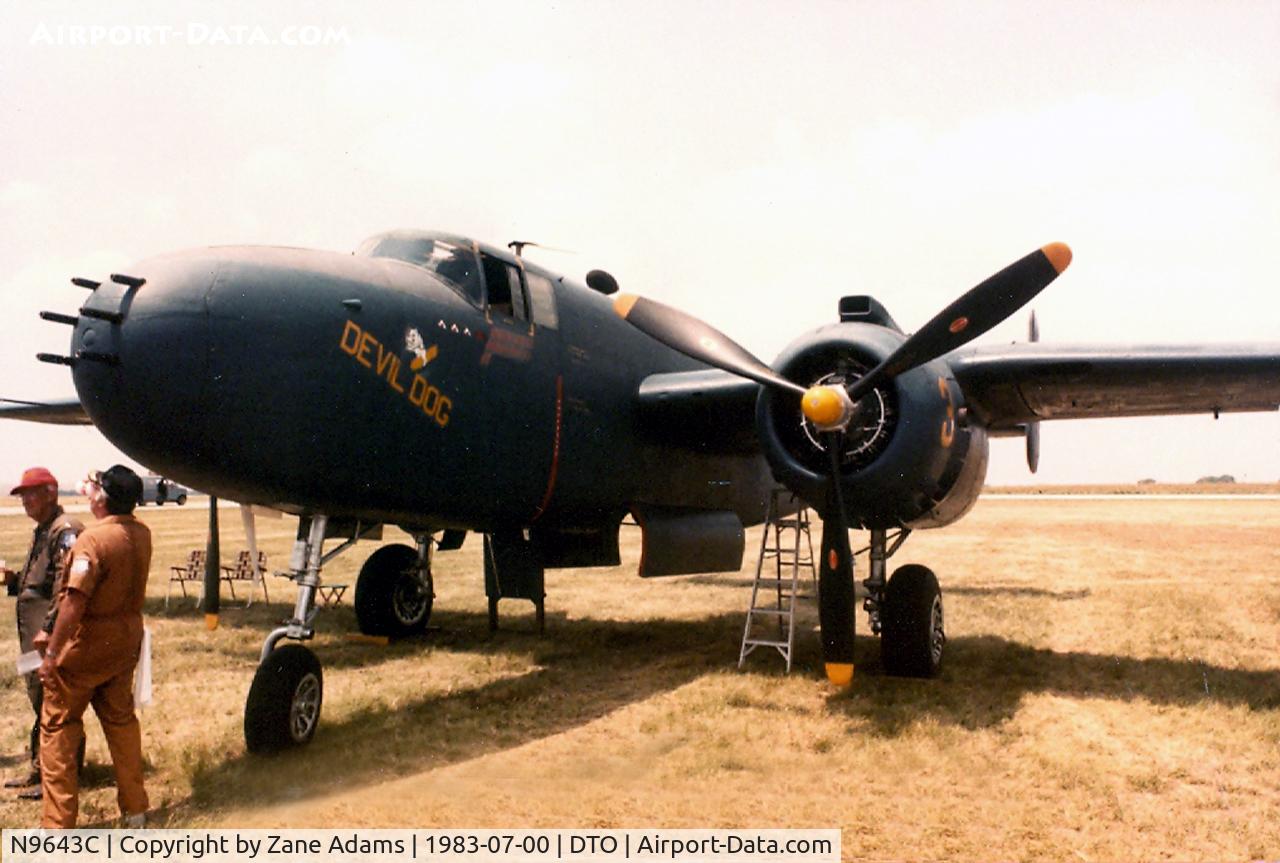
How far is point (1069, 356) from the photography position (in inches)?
331

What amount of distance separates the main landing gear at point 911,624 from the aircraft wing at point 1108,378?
1.77 meters

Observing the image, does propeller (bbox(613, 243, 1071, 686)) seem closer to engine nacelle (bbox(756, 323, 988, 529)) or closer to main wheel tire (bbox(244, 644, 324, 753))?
engine nacelle (bbox(756, 323, 988, 529))

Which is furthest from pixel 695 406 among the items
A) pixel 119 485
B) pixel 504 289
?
pixel 119 485

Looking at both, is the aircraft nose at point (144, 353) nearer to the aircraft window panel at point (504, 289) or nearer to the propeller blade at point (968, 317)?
the aircraft window panel at point (504, 289)

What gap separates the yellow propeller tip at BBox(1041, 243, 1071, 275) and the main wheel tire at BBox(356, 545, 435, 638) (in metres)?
8.23

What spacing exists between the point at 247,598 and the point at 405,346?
426 inches

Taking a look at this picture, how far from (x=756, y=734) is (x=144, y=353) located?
501cm

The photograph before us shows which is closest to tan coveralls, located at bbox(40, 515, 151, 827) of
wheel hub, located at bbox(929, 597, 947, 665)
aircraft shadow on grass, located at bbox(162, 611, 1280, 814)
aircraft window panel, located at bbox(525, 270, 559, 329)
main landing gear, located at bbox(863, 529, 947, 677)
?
aircraft shadow on grass, located at bbox(162, 611, 1280, 814)

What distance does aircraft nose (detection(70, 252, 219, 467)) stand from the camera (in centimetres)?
557

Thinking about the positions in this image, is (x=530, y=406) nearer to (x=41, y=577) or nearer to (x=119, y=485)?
(x=119, y=485)

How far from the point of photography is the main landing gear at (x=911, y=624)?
856cm

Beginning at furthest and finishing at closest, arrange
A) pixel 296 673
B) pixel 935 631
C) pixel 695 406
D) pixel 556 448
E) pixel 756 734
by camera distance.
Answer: pixel 695 406
pixel 935 631
pixel 556 448
pixel 756 734
pixel 296 673

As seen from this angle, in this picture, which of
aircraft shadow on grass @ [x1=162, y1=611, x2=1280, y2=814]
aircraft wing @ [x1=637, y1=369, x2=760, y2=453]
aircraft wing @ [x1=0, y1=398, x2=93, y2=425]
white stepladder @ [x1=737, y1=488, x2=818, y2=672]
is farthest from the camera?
aircraft wing @ [x1=0, y1=398, x2=93, y2=425]

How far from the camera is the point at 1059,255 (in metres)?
6.85
